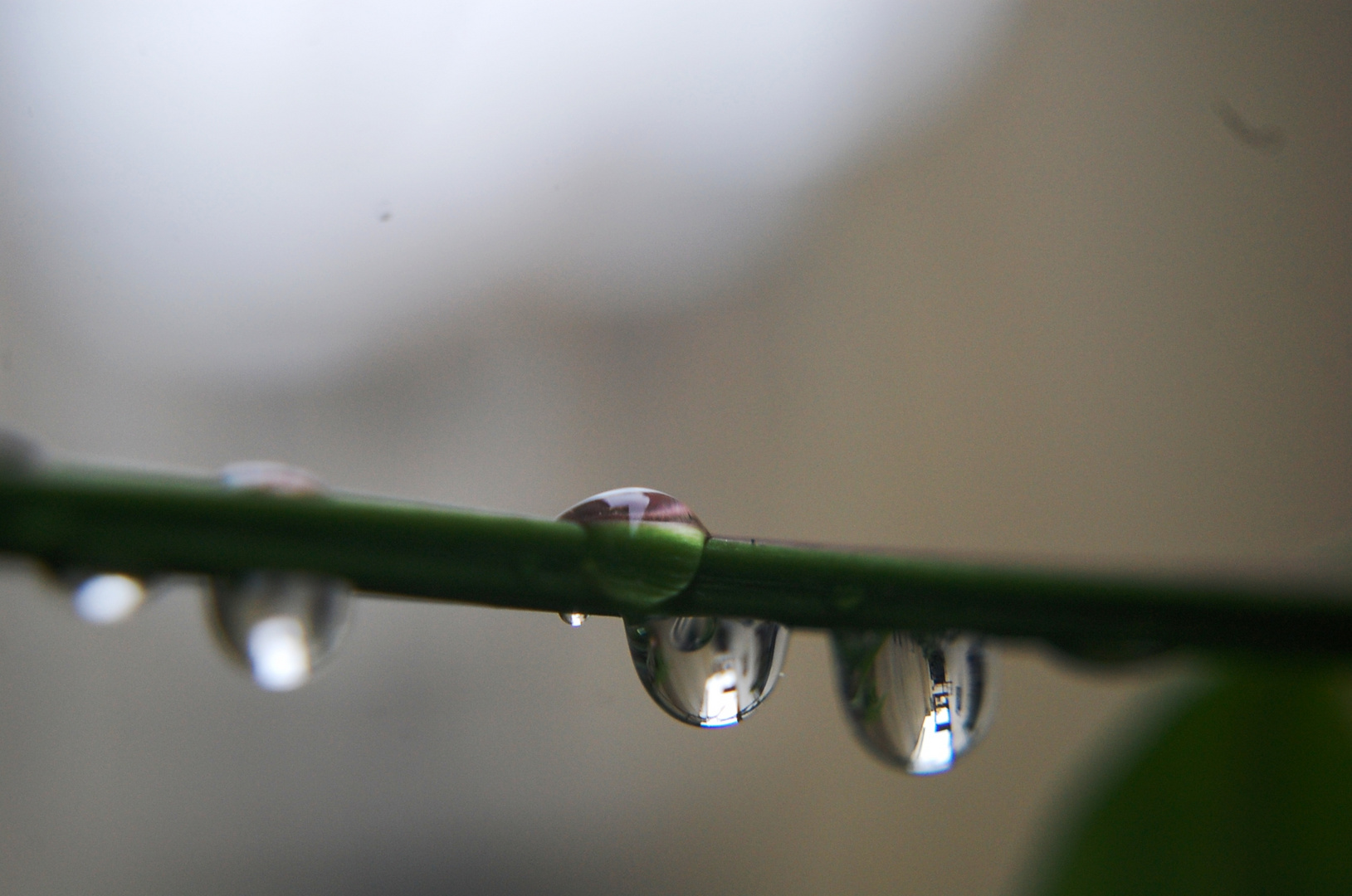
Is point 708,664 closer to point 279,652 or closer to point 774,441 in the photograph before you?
point 279,652

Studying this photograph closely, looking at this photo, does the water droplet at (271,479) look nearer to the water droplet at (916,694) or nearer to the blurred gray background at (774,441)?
the water droplet at (916,694)

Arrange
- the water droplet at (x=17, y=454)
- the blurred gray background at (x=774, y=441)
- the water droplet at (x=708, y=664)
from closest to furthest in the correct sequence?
the water droplet at (x=17, y=454)
the water droplet at (x=708, y=664)
the blurred gray background at (x=774, y=441)

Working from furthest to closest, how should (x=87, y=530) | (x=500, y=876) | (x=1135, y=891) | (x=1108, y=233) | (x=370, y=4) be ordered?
1. (x=500, y=876)
2. (x=1108, y=233)
3. (x=370, y=4)
4. (x=1135, y=891)
5. (x=87, y=530)

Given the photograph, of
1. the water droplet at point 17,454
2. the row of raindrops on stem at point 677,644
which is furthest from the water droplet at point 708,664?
the water droplet at point 17,454

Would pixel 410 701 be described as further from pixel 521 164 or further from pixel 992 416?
pixel 992 416

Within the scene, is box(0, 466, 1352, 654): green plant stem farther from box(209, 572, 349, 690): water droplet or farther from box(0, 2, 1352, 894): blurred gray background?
box(0, 2, 1352, 894): blurred gray background

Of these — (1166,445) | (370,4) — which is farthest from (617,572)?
(1166,445)

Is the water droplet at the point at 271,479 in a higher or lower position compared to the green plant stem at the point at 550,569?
higher
